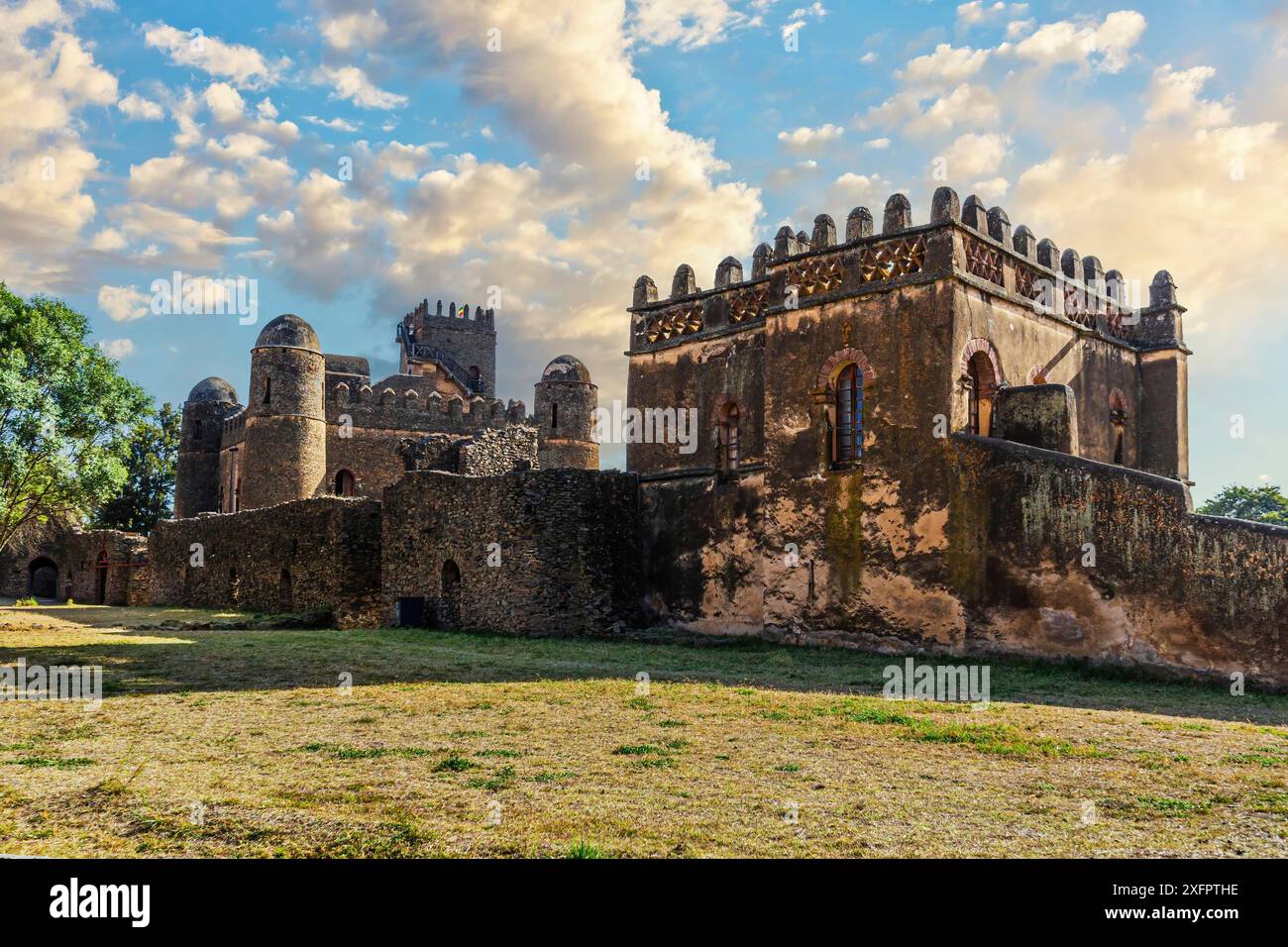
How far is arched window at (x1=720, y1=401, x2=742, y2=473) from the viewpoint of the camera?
64.6 feet

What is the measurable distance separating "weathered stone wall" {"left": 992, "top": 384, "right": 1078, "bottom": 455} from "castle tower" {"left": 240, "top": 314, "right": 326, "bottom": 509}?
28913 millimetres

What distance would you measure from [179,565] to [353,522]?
11.3 metres

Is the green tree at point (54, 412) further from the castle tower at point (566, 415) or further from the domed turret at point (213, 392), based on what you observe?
the domed turret at point (213, 392)

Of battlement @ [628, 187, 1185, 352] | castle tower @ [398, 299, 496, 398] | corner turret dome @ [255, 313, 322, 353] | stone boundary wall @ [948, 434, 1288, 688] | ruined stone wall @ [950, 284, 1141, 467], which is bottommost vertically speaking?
stone boundary wall @ [948, 434, 1288, 688]

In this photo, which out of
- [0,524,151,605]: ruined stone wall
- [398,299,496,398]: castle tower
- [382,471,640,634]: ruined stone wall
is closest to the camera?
[382,471,640,634]: ruined stone wall

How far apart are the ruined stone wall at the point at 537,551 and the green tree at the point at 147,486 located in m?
34.8

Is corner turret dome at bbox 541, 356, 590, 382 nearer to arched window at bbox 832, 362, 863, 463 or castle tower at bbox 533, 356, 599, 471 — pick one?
castle tower at bbox 533, 356, 599, 471

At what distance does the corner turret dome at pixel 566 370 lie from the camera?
40.4 m

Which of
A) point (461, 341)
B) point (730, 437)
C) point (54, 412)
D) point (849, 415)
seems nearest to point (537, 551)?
point (730, 437)

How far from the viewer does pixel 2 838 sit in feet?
16.7

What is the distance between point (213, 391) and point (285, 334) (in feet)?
37.6

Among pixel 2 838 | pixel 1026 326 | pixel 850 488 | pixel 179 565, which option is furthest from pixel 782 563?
pixel 179 565
